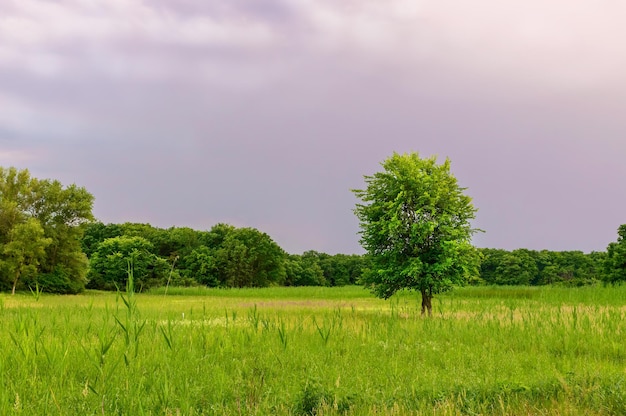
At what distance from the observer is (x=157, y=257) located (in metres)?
24.0

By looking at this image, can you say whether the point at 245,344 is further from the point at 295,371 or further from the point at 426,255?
the point at 426,255

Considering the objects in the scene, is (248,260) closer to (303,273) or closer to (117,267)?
(117,267)

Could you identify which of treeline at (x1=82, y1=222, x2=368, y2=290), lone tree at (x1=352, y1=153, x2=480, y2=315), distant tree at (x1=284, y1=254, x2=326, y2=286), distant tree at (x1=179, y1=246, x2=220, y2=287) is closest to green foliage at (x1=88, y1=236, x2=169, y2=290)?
treeline at (x1=82, y1=222, x2=368, y2=290)

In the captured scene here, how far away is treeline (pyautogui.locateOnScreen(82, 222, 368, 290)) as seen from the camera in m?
62.4

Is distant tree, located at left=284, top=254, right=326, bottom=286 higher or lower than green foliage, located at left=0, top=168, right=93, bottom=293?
lower

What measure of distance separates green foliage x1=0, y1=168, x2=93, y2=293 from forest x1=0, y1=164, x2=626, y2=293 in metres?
0.10

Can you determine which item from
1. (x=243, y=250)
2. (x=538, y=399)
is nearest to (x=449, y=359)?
(x=538, y=399)

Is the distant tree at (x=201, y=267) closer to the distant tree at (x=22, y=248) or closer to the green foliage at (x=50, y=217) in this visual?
the green foliage at (x=50, y=217)

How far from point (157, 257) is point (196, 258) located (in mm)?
60406

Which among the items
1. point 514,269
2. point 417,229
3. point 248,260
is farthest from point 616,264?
point 248,260

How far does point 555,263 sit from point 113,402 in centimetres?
11381

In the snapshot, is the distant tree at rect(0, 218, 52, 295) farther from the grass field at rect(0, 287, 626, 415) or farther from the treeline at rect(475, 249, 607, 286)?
the treeline at rect(475, 249, 607, 286)

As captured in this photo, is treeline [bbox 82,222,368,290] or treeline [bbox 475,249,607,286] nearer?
treeline [bbox 82,222,368,290]

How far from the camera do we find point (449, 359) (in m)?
7.87
